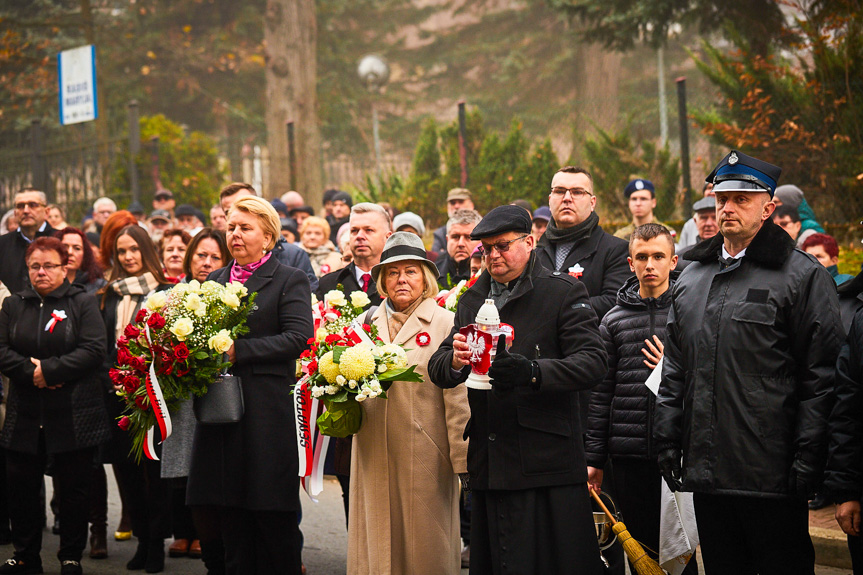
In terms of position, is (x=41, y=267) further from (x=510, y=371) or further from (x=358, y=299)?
(x=510, y=371)

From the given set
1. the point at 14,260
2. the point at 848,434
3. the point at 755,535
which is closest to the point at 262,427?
the point at 755,535

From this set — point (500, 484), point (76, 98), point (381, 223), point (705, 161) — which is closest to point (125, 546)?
point (381, 223)

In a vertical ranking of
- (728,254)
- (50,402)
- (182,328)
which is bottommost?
(50,402)

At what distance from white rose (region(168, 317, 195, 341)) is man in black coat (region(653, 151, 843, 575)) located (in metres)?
2.70

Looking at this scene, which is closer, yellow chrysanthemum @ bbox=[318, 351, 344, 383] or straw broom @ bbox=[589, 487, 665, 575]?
straw broom @ bbox=[589, 487, 665, 575]

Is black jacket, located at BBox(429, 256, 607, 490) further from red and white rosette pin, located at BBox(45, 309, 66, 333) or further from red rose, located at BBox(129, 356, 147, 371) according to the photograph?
red and white rosette pin, located at BBox(45, 309, 66, 333)

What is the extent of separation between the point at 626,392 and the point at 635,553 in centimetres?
90

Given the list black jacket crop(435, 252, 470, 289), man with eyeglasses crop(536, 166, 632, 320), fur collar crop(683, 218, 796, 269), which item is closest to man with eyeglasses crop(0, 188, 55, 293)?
black jacket crop(435, 252, 470, 289)

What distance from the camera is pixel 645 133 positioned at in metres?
13.8

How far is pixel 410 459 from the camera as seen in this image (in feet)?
17.6

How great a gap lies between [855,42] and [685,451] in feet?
26.2

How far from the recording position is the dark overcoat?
5621 millimetres

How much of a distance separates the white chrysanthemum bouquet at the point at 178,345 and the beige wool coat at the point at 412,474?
0.96 metres

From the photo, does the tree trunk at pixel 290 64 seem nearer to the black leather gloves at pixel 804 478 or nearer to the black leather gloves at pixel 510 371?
the black leather gloves at pixel 510 371
